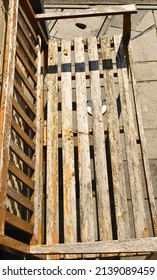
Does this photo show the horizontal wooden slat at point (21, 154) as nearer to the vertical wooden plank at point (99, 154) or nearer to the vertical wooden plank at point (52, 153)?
the vertical wooden plank at point (52, 153)

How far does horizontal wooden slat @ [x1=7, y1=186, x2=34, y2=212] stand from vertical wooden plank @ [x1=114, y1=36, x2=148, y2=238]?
0.83 m

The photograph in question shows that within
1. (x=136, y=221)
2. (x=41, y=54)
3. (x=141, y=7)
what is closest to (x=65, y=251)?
(x=136, y=221)

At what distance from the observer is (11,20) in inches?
91.1

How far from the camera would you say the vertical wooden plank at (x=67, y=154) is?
7.27 ft

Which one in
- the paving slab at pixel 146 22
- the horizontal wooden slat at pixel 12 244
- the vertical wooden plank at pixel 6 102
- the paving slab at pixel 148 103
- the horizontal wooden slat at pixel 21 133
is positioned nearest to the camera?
the horizontal wooden slat at pixel 12 244

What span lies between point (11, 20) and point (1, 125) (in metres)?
1.00

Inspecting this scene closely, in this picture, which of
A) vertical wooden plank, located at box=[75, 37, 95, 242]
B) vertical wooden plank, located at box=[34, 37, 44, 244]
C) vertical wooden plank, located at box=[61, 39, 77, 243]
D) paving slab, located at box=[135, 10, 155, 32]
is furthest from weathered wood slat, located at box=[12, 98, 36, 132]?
paving slab, located at box=[135, 10, 155, 32]

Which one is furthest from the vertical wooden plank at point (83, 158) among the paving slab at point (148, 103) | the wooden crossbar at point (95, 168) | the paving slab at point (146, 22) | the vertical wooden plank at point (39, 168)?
the paving slab at point (146, 22)

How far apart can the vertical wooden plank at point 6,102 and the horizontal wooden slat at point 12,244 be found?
0.18 ft

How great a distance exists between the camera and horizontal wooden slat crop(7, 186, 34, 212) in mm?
1797

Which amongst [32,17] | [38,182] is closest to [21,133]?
[38,182]
